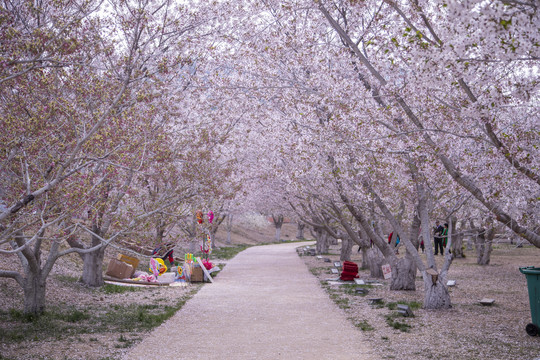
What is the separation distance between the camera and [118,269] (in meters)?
17.1

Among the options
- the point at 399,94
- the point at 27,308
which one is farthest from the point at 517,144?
the point at 27,308

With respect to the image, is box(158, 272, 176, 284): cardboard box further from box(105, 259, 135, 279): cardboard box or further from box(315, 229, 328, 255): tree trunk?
box(315, 229, 328, 255): tree trunk

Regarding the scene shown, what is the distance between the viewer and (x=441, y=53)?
488 cm

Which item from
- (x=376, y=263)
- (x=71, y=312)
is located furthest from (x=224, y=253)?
(x=71, y=312)

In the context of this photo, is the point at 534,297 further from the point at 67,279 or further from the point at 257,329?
the point at 67,279

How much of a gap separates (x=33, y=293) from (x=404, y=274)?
986 centimetres

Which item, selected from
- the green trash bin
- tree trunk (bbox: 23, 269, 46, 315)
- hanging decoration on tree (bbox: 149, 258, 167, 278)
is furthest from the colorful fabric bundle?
tree trunk (bbox: 23, 269, 46, 315)

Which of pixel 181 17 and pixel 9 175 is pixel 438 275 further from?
pixel 9 175

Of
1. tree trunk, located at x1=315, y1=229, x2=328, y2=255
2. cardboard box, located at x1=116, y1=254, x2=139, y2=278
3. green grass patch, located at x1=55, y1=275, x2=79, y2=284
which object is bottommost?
green grass patch, located at x1=55, y1=275, x2=79, y2=284

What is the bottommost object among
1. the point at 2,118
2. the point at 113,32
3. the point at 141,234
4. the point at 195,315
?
the point at 195,315

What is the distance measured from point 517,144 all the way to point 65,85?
21.7 feet

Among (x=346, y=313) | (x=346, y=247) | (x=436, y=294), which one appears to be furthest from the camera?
(x=346, y=247)

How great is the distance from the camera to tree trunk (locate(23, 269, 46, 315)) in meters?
9.89

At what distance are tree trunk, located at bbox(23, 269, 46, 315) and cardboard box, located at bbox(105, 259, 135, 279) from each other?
22.7 feet
